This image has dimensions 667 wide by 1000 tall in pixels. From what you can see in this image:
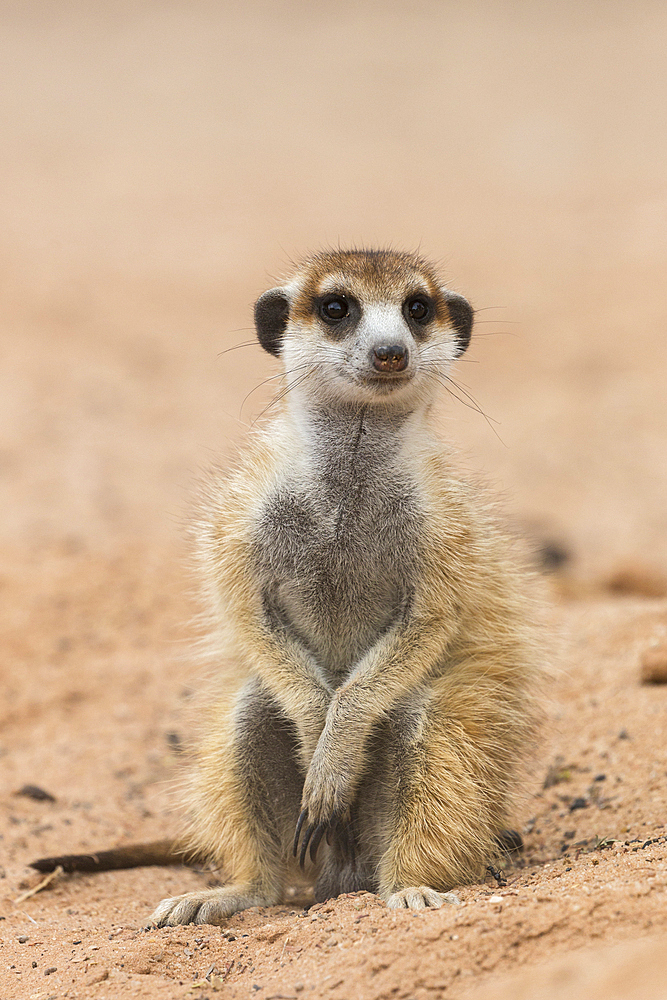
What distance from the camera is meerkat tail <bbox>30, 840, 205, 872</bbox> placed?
140 inches

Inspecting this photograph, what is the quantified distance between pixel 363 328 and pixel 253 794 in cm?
146

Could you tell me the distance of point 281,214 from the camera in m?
15.9

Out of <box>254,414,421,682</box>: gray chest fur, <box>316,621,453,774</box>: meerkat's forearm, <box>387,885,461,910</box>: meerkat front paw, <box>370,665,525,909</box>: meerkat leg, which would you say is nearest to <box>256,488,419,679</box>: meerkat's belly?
<box>254,414,421,682</box>: gray chest fur

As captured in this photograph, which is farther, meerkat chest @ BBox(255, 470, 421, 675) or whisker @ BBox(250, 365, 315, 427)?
whisker @ BBox(250, 365, 315, 427)

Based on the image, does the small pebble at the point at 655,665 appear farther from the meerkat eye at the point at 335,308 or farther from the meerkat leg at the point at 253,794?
the meerkat eye at the point at 335,308

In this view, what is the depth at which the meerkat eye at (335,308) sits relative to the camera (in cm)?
327

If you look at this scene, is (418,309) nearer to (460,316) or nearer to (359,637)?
(460,316)

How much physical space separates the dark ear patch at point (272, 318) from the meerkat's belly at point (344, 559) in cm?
62

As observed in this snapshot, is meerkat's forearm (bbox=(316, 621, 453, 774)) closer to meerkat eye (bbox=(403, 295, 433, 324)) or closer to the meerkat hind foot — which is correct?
the meerkat hind foot

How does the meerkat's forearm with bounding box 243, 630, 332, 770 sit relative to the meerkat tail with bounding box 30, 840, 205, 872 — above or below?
above

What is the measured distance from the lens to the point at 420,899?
2760mm

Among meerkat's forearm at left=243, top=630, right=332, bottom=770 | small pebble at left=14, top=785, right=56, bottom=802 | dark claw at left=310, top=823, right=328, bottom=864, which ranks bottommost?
small pebble at left=14, top=785, right=56, bottom=802

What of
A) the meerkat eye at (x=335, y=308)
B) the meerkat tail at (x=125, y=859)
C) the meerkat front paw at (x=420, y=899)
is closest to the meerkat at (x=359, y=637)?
the meerkat eye at (x=335, y=308)

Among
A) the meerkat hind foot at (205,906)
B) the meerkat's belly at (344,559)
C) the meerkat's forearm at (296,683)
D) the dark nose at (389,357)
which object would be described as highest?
the dark nose at (389,357)
